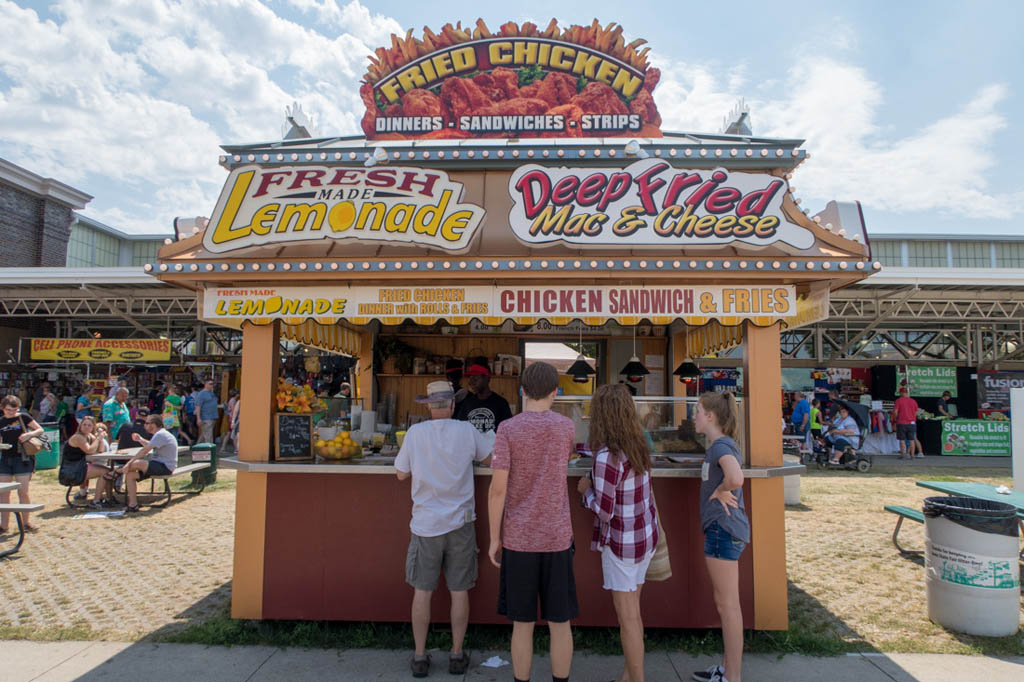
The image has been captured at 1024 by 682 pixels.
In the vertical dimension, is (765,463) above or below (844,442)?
above

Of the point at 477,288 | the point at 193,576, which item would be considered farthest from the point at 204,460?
the point at 477,288

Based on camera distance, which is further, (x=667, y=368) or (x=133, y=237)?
(x=133, y=237)

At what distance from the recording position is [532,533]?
3.41 metres

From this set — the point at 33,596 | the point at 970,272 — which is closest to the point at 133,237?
the point at 33,596

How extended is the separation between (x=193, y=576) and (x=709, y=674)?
4.86 meters

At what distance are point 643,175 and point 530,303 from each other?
132cm

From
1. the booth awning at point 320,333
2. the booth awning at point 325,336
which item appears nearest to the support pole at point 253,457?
the booth awning at point 320,333

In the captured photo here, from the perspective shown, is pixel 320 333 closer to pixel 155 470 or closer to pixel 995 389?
pixel 155 470

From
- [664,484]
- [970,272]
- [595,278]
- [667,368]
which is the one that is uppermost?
[970,272]

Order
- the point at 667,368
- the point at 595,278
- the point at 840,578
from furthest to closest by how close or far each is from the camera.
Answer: the point at 667,368 → the point at 840,578 → the point at 595,278

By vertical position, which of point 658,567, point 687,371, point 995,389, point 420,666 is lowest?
point 420,666

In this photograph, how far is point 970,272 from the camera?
13648mm

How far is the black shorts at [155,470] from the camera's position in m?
8.91

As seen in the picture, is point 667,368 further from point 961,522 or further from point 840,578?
point 961,522
